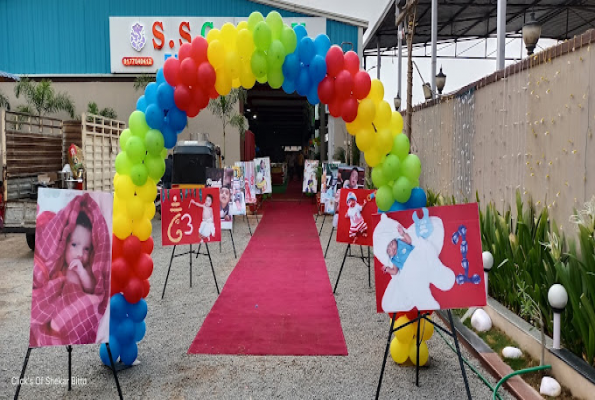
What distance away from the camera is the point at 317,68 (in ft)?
14.9

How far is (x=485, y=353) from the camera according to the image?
4586mm

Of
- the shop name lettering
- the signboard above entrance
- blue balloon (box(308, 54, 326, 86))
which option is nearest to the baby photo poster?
blue balloon (box(308, 54, 326, 86))

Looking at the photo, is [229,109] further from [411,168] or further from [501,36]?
[411,168]

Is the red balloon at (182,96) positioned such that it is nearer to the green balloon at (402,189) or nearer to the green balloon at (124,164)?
the green balloon at (124,164)

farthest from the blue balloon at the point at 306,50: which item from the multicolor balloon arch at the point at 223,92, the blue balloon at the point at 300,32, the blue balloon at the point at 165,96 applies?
the blue balloon at the point at 165,96

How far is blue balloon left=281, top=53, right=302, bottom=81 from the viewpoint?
459 centimetres

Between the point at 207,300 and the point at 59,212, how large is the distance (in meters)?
3.50

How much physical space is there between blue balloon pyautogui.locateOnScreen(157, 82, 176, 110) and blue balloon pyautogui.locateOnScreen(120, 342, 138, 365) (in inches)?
89.4

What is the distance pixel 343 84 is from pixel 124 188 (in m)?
2.30

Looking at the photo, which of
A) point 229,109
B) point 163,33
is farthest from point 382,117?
point 163,33

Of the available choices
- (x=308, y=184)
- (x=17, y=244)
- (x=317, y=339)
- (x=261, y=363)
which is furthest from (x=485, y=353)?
(x=308, y=184)

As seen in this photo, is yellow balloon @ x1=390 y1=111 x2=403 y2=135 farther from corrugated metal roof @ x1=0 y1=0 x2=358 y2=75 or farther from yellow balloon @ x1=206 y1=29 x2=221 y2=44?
corrugated metal roof @ x1=0 y1=0 x2=358 y2=75

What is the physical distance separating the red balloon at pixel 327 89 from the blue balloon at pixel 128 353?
2.97 meters

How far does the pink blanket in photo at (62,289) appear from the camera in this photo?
3.54 meters
